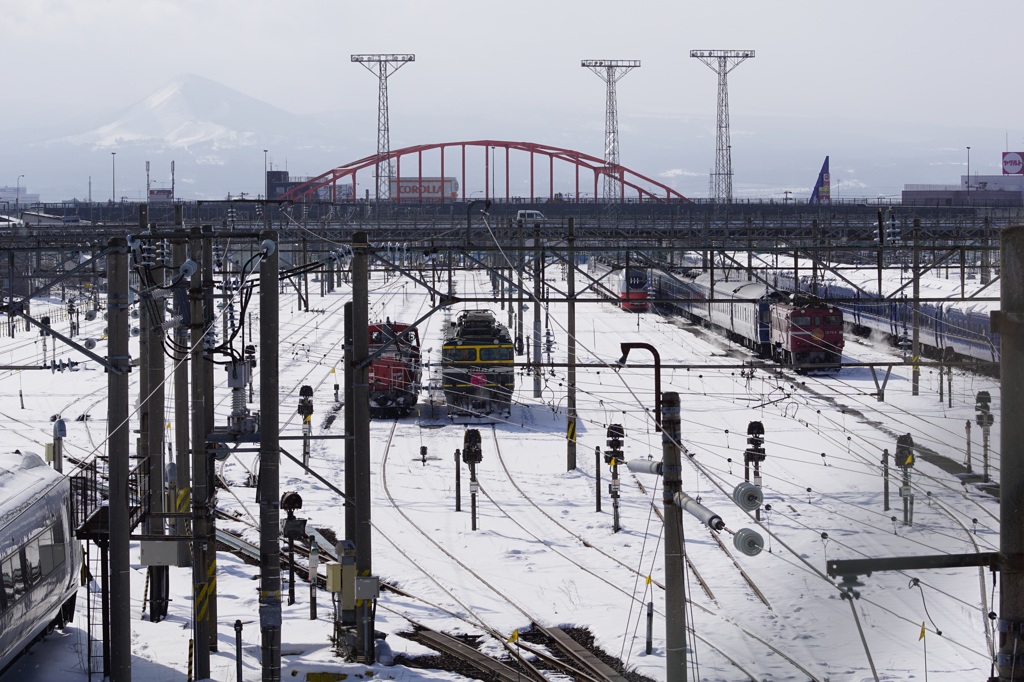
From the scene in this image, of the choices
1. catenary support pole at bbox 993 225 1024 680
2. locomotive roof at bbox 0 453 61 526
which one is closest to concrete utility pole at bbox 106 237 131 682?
locomotive roof at bbox 0 453 61 526

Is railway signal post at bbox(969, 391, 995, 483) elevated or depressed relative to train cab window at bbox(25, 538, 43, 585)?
elevated

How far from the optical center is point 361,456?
38.1 ft

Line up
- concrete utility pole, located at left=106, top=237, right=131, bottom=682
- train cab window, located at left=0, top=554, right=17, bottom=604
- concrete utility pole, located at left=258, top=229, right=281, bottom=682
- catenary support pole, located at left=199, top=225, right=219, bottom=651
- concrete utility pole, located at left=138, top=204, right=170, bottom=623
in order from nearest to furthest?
concrete utility pole, located at left=106, top=237, right=131, bottom=682 < concrete utility pole, located at left=258, top=229, right=281, bottom=682 < train cab window, located at left=0, top=554, right=17, bottom=604 < catenary support pole, located at left=199, top=225, right=219, bottom=651 < concrete utility pole, located at left=138, top=204, right=170, bottom=623

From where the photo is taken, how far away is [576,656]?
11672 millimetres

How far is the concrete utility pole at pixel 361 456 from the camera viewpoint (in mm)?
11492

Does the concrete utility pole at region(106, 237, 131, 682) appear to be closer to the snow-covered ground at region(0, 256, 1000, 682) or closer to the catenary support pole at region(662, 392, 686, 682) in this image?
the snow-covered ground at region(0, 256, 1000, 682)

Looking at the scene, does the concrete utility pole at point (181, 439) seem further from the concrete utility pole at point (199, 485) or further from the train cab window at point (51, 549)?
the concrete utility pole at point (199, 485)

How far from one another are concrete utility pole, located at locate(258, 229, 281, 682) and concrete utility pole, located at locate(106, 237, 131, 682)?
108 centimetres

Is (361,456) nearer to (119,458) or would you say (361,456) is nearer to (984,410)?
(119,458)

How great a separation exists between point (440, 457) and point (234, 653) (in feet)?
35.7

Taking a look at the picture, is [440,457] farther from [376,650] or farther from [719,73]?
[719,73]

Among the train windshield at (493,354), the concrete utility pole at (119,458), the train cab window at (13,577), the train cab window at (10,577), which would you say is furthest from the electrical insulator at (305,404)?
the concrete utility pole at (119,458)

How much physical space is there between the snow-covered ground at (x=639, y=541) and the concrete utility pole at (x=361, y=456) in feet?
1.42

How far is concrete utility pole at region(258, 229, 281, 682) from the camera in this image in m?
9.39
